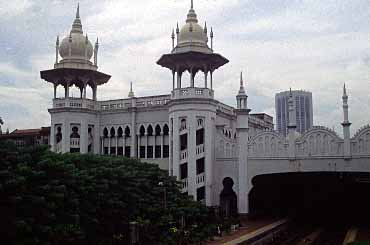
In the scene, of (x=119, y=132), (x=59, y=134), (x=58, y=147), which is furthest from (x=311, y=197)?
(x=59, y=134)

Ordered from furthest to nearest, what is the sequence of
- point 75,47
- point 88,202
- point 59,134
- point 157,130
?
point 59,134, point 75,47, point 157,130, point 88,202

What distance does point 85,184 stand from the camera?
59.6 ft

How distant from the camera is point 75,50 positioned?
3250 cm

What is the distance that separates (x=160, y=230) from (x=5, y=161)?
901cm

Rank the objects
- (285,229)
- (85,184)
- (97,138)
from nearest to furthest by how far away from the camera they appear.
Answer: (85,184), (285,229), (97,138)

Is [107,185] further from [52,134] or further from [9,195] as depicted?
[52,134]

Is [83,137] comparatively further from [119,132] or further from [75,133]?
[119,132]

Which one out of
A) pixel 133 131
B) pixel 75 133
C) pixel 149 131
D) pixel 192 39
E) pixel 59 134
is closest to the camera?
pixel 192 39

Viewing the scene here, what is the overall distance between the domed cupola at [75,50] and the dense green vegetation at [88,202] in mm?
11744

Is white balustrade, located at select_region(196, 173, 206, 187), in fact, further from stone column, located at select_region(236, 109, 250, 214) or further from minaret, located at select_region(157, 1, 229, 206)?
stone column, located at select_region(236, 109, 250, 214)

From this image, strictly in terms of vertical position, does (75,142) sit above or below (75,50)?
below

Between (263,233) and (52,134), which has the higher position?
(52,134)

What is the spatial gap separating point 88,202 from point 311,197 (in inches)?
1062

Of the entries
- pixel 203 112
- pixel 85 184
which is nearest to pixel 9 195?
pixel 85 184
